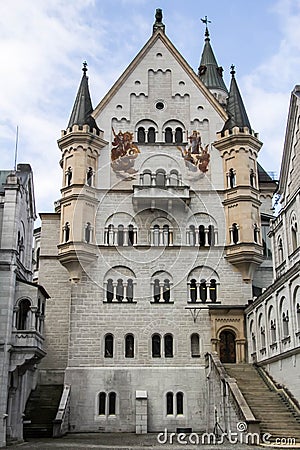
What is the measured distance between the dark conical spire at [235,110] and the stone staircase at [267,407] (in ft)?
61.3

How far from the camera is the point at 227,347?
4012cm

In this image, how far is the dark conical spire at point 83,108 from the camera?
44156 millimetres

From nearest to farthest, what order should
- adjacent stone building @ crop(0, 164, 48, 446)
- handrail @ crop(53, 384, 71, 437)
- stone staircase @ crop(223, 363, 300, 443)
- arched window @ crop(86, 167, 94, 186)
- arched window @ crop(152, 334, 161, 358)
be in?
1. stone staircase @ crop(223, 363, 300, 443)
2. adjacent stone building @ crop(0, 164, 48, 446)
3. handrail @ crop(53, 384, 71, 437)
4. arched window @ crop(152, 334, 161, 358)
5. arched window @ crop(86, 167, 94, 186)

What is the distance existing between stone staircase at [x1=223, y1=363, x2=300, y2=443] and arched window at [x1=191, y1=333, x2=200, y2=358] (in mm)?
4127

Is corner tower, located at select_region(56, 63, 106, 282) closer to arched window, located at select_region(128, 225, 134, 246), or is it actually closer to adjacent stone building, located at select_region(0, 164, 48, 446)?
arched window, located at select_region(128, 225, 134, 246)

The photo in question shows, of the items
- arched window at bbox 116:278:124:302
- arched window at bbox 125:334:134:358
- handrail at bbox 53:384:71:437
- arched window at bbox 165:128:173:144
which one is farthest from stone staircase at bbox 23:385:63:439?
arched window at bbox 165:128:173:144

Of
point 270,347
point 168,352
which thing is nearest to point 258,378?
point 270,347

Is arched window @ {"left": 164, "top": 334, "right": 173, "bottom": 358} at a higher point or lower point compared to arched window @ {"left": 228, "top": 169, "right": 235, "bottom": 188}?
lower

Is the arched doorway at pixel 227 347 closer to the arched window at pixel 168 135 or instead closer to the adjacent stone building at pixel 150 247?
the adjacent stone building at pixel 150 247

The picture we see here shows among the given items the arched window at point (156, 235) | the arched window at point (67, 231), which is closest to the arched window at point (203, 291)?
the arched window at point (156, 235)

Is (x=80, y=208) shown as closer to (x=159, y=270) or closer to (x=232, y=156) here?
(x=159, y=270)

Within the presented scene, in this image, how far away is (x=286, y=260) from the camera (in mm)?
32219

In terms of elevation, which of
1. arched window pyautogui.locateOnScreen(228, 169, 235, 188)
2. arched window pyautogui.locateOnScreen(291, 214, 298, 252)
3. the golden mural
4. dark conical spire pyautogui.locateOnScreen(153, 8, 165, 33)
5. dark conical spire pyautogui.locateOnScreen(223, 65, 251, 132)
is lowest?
arched window pyautogui.locateOnScreen(291, 214, 298, 252)

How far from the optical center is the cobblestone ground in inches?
1018
